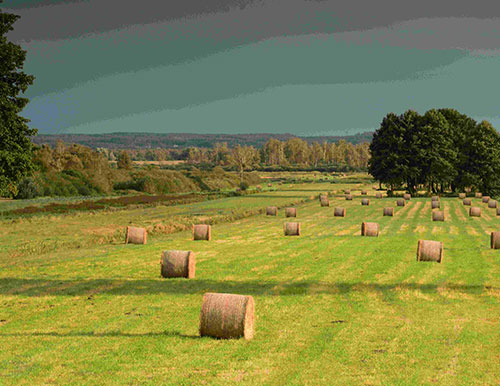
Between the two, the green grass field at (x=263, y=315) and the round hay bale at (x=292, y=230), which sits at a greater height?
the green grass field at (x=263, y=315)

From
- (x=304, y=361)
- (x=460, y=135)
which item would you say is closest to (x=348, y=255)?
(x=304, y=361)

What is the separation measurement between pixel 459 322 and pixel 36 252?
23.3m

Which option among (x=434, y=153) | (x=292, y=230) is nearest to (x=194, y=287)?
(x=292, y=230)

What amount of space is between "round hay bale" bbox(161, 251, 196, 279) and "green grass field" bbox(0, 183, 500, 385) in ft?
1.05

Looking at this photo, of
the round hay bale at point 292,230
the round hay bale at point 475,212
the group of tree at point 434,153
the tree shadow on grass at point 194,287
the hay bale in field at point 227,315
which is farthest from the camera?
the group of tree at point 434,153

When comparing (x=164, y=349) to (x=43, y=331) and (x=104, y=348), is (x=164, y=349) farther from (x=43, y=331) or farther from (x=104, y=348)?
(x=43, y=331)

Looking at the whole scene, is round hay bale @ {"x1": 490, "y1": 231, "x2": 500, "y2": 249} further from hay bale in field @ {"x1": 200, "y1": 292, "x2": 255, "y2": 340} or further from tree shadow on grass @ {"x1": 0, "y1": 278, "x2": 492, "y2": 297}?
hay bale in field @ {"x1": 200, "y1": 292, "x2": 255, "y2": 340}

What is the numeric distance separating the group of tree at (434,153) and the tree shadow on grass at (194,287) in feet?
227

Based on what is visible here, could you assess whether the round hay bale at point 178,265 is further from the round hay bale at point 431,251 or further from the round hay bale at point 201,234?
the round hay bale at point 201,234

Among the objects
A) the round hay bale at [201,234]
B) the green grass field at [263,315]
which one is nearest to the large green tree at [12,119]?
the green grass field at [263,315]

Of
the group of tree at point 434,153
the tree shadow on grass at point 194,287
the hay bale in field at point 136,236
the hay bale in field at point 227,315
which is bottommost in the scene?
the hay bale in field at point 136,236

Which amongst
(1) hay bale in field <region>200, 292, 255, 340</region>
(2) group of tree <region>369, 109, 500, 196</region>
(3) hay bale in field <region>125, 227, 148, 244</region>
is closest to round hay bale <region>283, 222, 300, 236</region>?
(3) hay bale in field <region>125, 227, 148, 244</region>

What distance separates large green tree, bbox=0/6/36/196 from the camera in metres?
33.9

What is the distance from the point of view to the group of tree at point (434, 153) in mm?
87312
